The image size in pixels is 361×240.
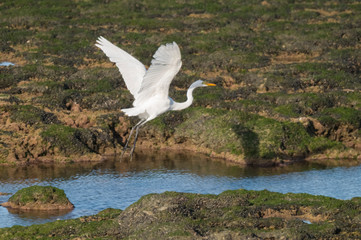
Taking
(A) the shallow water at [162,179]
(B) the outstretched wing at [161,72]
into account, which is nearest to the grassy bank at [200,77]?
(A) the shallow water at [162,179]

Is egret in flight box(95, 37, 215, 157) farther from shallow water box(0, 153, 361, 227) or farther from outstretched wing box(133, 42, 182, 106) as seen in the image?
shallow water box(0, 153, 361, 227)

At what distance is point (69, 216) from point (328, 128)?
10107 mm

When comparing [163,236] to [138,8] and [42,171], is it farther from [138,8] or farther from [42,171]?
[138,8]

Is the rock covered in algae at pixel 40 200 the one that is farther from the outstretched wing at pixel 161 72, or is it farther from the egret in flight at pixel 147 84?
the outstretched wing at pixel 161 72

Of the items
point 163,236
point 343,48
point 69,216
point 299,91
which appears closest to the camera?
point 163,236

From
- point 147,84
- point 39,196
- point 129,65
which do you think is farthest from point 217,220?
point 129,65

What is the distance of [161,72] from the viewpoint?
16.6 meters

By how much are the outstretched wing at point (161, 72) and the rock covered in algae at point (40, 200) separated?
11.5 feet

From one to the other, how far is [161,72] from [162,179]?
4024 mm

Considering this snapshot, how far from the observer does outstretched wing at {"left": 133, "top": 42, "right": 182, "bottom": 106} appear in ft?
51.1

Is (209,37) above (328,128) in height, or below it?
above

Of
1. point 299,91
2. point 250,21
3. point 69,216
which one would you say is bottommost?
point 69,216

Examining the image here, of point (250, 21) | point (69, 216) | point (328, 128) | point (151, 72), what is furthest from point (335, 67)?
point (69, 216)

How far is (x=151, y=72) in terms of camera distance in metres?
16.6
